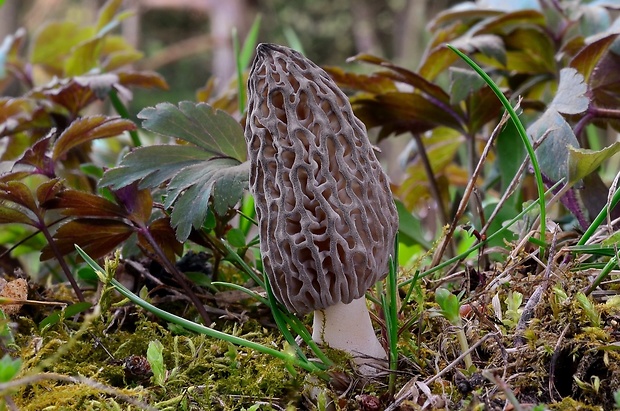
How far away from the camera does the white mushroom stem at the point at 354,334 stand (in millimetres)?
1010

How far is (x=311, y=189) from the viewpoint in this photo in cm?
94

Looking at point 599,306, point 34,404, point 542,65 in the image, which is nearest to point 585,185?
point 599,306

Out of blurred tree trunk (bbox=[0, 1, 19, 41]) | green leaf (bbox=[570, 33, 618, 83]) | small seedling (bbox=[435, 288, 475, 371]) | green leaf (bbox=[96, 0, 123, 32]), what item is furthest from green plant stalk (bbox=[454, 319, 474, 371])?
blurred tree trunk (bbox=[0, 1, 19, 41])

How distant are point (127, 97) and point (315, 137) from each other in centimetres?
81

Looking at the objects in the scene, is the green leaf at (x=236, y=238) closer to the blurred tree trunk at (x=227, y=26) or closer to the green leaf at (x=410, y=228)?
the green leaf at (x=410, y=228)

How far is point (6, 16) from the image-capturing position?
12.6 ft

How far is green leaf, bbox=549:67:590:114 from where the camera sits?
3.74 feet

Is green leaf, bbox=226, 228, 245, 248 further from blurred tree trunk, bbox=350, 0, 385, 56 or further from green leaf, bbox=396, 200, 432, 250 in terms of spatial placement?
blurred tree trunk, bbox=350, 0, 385, 56

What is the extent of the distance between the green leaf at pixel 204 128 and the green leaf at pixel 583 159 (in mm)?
609

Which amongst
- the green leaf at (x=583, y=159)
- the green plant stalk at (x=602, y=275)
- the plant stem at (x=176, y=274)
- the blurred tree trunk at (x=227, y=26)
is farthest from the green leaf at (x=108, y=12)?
the blurred tree trunk at (x=227, y=26)

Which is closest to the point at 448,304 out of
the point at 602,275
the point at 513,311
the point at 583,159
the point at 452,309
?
the point at 452,309

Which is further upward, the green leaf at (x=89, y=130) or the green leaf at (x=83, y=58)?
the green leaf at (x=83, y=58)

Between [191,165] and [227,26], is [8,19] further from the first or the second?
[191,165]

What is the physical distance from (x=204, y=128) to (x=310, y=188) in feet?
1.18
